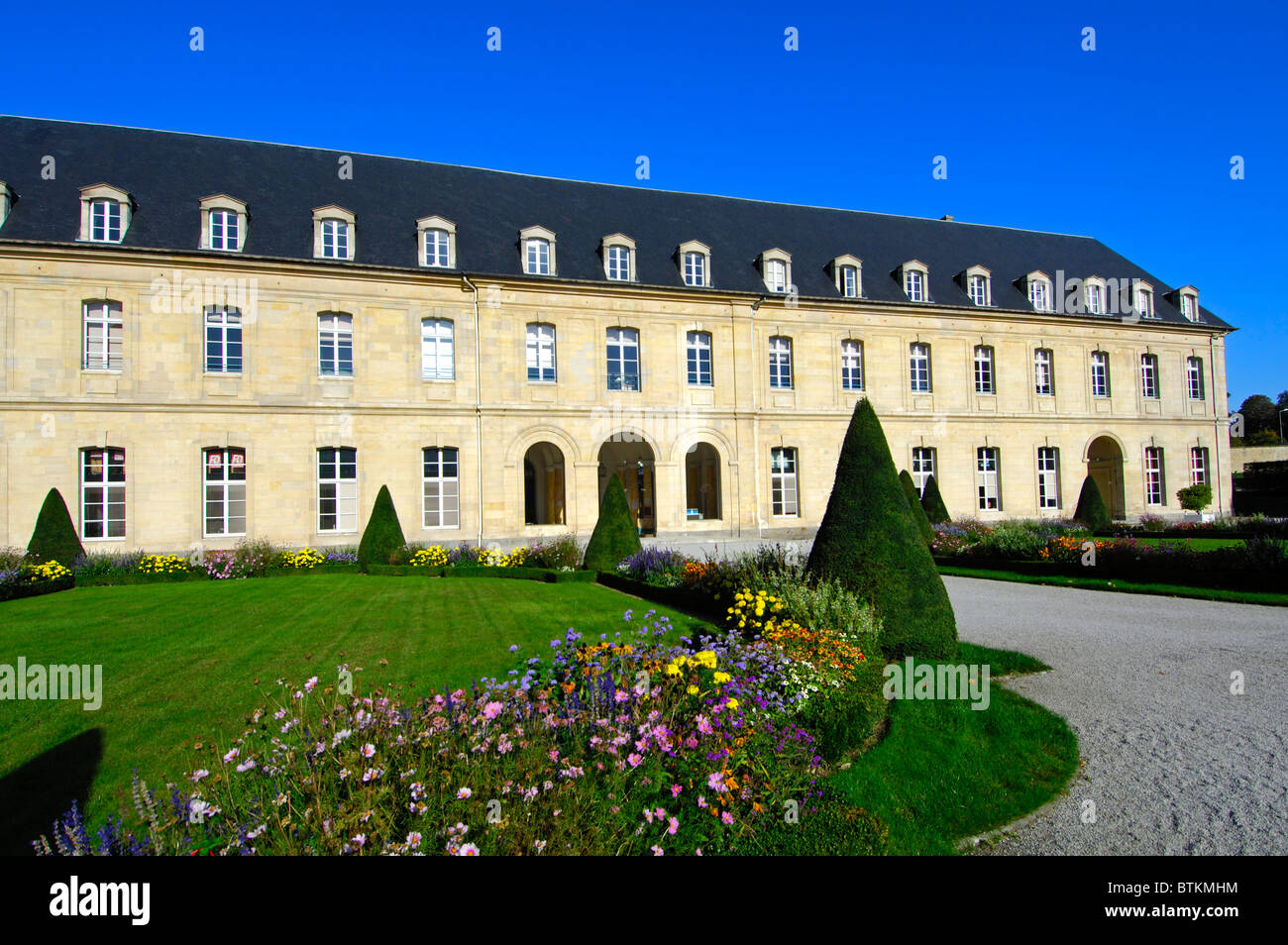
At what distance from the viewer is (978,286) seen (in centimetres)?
2727

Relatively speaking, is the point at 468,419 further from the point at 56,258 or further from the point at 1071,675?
the point at 1071,675

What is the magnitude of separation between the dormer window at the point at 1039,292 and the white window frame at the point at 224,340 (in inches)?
1092

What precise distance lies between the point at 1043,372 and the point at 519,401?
20415 mm

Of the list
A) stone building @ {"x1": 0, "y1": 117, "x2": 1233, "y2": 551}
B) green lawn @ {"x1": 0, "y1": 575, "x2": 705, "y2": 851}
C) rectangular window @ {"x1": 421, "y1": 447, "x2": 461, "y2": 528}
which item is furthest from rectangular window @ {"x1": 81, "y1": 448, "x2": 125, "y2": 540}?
rectangular window @ {"x1": 421, "y1": 447, "x2": 461, "y2": 528}

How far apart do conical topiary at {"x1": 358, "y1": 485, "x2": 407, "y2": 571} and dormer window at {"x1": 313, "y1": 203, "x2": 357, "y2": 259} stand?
27.0 feet

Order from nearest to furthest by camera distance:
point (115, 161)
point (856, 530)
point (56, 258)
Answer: point (856, 530) → point (56, 258) → point (115, 161)

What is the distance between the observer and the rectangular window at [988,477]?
2673 centimetres

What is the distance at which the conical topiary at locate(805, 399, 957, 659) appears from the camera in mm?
7234

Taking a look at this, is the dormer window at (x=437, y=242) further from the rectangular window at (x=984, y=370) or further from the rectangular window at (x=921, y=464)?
the rectangular window at (x=984, y=370)

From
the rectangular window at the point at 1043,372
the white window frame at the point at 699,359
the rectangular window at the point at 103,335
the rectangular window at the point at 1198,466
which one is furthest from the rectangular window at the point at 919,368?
the rectangular window at the point at 103,335

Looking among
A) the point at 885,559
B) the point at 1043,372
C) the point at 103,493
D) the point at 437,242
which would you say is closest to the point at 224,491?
the point at 103,493

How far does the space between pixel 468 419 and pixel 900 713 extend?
57.4 feet
